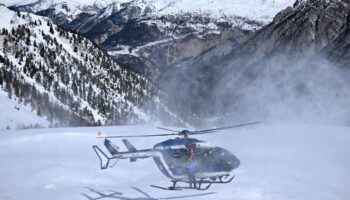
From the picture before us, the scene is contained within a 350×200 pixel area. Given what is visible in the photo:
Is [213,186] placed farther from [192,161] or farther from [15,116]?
[15,116]

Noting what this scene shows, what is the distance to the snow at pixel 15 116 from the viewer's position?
12112 cm

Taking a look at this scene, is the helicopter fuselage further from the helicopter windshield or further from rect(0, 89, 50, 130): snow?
rect(0, 89, 50, 130): snow

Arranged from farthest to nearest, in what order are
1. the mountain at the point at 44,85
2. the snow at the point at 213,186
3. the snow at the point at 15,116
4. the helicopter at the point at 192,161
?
the mountain at the point at 44,85 < the snow at the point at 15,116 < the snow at the point at 213,186 < the helicopter at the point at 192,161

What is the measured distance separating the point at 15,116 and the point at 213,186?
10623cm

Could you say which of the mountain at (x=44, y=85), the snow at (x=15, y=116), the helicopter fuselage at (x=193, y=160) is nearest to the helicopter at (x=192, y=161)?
the helicopter fuselage at (x=193, y=160)

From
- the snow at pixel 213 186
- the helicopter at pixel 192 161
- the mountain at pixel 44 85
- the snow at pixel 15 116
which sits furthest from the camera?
the mountain at pixel 44 85

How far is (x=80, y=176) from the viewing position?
36.4 metres

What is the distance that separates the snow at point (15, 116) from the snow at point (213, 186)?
74.5 metres

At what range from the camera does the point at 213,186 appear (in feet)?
107

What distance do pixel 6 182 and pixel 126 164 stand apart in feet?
27.9

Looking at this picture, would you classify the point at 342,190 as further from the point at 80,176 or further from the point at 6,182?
the point at 6,182

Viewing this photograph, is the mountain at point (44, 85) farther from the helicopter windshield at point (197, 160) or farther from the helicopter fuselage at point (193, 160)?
the helicopter windshield at point (197, 160)

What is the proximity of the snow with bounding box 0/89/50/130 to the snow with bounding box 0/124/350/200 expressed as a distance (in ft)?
245

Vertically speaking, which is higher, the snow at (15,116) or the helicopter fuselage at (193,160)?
the snow at (15,116)
